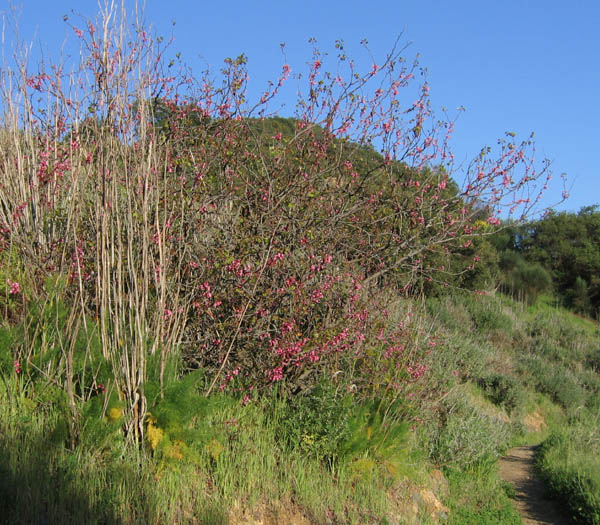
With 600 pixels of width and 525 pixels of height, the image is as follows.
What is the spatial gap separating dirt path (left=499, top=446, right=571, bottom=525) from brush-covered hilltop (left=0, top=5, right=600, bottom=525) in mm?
203

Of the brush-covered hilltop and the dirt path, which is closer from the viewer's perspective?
the brush-covered hilltop

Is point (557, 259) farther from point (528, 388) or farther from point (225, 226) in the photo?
point (225, 226)

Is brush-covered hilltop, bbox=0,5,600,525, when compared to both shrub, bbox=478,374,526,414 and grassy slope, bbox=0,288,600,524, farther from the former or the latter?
shrub, bbox=478,374,526,414

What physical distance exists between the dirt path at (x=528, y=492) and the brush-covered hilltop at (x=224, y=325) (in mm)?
203

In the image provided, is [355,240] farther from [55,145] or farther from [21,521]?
[21,521]

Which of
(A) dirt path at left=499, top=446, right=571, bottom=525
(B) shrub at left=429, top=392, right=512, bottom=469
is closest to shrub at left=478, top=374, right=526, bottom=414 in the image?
(A) dirt path at left=499, top=446, right=571, bottom=525

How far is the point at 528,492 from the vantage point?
25.5 feet

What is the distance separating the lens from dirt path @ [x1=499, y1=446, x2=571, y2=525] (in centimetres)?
704

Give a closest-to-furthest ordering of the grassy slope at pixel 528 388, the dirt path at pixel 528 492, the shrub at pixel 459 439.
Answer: the dirt path at pixel 528 492 < the shrub at pixel 459 439 < the grassy slope at pixel 528 388

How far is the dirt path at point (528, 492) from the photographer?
7.04m

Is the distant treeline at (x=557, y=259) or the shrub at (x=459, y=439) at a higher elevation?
the distant treeline at (x=557, y=259)

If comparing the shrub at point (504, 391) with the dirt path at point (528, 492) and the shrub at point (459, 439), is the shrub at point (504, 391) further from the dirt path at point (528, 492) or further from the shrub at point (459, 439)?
the shrub at point (459, 439)

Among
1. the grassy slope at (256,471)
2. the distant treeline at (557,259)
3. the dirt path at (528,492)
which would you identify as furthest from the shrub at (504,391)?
the distant treeline at (557,259)

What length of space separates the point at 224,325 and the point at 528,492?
15.6 feet
